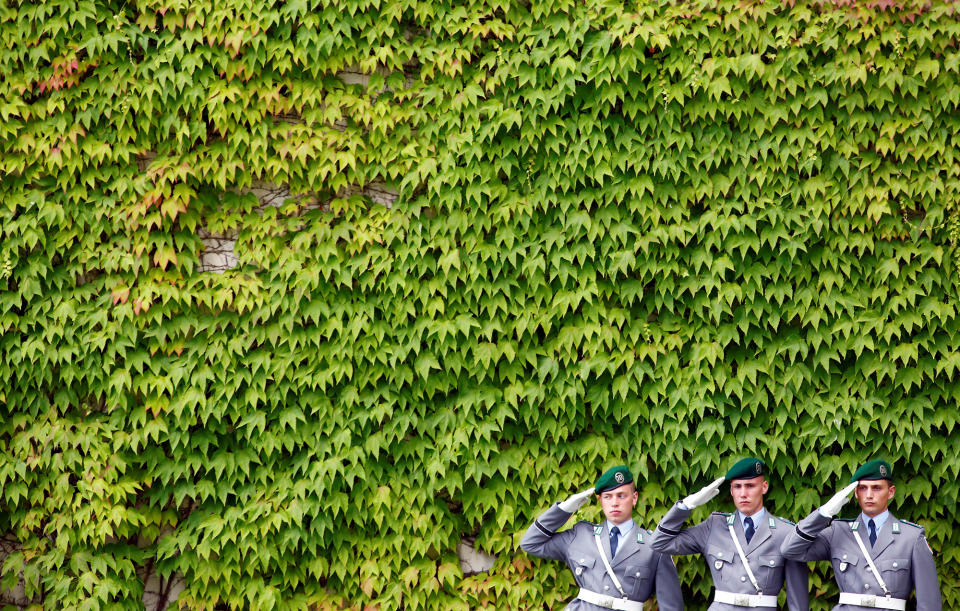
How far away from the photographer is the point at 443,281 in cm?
499

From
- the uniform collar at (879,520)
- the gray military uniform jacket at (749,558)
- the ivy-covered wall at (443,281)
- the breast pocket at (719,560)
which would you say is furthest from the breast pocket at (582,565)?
the uniform collar at (879,520)

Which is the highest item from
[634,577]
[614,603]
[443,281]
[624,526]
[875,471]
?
[443,281]

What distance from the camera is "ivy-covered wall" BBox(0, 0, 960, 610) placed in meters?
4.78

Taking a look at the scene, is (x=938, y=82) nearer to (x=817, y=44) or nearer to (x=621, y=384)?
(x=817, y=44)

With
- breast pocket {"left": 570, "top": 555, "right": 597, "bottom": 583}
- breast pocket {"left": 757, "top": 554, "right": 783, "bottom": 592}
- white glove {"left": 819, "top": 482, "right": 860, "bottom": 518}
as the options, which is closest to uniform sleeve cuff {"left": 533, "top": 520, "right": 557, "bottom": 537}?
breast pocket {"left": 570, "top": 555, "right": 597, "bottom": 583}

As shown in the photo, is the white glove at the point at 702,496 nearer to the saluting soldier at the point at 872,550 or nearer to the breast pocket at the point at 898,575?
the saluting soldier at the point at 872,550

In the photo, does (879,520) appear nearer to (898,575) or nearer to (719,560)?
(898,575)

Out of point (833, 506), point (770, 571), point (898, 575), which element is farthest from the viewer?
point (770, 571)

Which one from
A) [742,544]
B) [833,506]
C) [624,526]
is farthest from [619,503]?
[833,506]

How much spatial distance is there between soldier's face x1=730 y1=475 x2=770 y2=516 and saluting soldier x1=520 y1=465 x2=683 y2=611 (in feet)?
1.63

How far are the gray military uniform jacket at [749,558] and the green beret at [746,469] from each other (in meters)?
0.22

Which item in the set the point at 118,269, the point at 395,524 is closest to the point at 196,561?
the point at 395,524

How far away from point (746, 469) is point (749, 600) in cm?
67

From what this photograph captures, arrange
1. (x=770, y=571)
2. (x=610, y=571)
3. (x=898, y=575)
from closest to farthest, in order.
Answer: (x=898, y=575) < (x=770, y=571) < (x=610, y=571)
